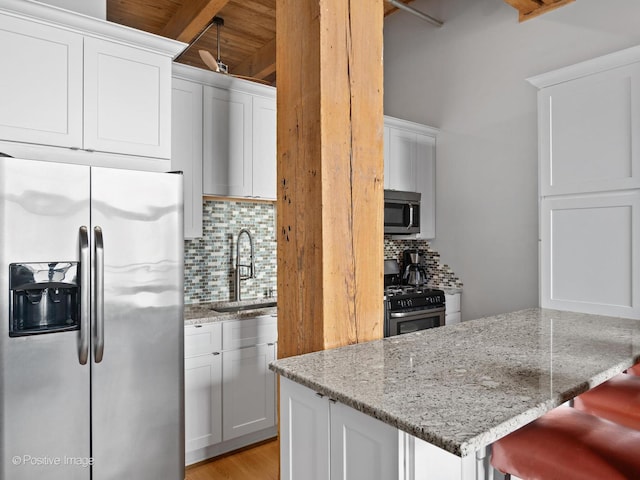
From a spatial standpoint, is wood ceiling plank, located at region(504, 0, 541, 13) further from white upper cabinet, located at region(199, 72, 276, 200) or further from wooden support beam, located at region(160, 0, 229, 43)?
wooden support beam, located at region(160, 0, 229, 43)

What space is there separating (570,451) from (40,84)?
251 cm

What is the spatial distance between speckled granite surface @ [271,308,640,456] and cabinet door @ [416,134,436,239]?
2235 mm

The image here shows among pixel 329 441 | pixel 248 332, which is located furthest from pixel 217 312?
pixel 329 441

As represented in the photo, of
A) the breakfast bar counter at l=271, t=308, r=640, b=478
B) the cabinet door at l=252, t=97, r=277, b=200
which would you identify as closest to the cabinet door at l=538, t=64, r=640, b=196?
the breakfast bar counter at l=271, t=308, r=640, b=478

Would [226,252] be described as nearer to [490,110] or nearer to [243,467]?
[243,467]

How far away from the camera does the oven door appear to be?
3.32 meters

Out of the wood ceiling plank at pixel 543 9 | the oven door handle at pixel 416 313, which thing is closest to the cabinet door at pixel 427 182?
the oven door handle at pixel 416 313

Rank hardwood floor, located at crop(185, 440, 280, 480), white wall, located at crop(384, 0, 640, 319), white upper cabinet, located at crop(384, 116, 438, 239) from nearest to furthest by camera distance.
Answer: hardwood floor, located at crop(185, 440, 280, 480) < white wall, located at crop(384, 0, 640, 319) < white upper cabinet, located at crop(384, 116, 438, 239)

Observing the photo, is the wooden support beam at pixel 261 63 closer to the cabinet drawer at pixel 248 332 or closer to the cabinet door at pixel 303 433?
the cabinet drawer at pixel 248 332

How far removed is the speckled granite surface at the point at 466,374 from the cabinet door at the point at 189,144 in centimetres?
165

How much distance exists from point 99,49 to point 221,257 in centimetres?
153

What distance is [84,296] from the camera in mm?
1898

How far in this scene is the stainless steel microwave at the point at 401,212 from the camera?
3635 millimetres

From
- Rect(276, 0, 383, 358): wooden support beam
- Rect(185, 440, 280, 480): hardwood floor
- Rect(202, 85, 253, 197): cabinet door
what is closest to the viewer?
Rect(276, 0, 383, 358): wooden support beam
